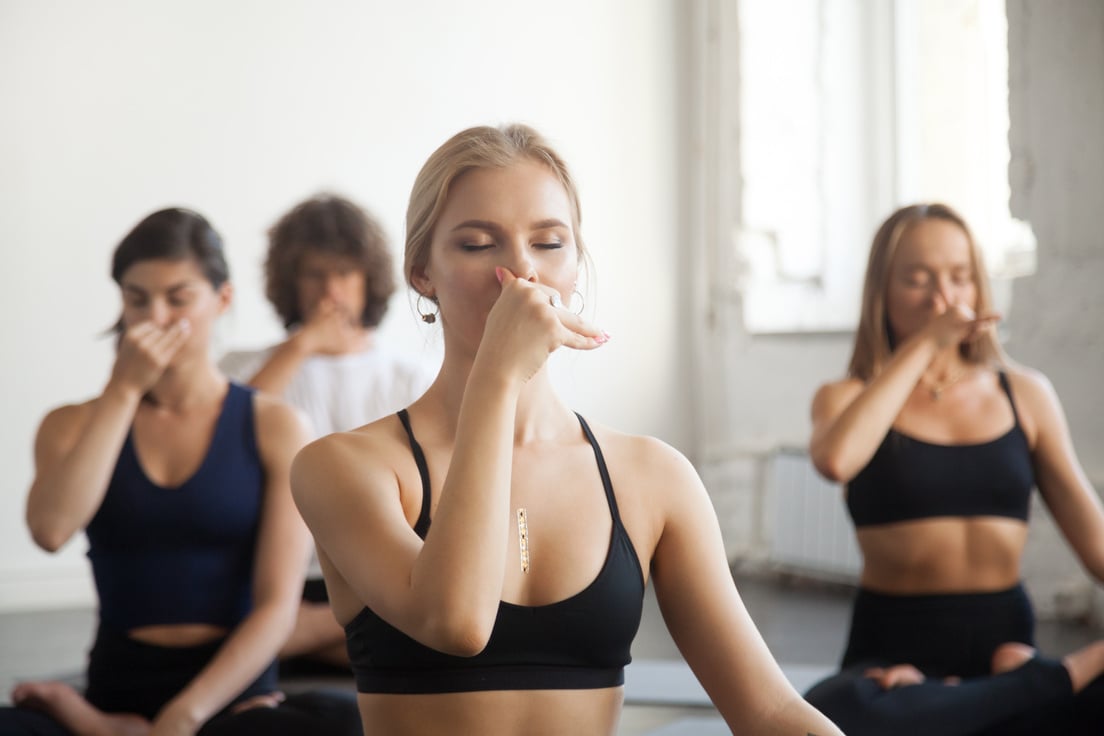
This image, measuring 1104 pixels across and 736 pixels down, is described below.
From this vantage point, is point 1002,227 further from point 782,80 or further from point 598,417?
point 598,417

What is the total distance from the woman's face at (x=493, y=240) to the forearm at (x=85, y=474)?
3.18ft

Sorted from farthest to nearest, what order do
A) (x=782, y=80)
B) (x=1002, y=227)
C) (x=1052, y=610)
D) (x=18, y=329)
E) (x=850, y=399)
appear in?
(x=782, y=80)
(x=18, y=329)
(x=1002, y=227)
(x=1052, y=610)
(x=850, y=399)

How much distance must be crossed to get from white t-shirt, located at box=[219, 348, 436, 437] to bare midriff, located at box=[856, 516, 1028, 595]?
50.0 inches

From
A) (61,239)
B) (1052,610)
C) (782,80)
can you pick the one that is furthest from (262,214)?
(1052,610)

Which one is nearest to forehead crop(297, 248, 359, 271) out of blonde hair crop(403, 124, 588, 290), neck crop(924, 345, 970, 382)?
neck crop(924, 345, 970, 382)

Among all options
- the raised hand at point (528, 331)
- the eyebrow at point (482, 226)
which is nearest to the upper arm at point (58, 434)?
the eyebrow at point (482, 226)

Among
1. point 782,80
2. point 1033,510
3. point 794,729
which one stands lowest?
point 1033,510

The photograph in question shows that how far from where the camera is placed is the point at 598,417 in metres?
5.45

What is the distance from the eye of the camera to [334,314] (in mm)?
3033

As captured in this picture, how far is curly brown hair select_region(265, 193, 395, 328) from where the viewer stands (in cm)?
304

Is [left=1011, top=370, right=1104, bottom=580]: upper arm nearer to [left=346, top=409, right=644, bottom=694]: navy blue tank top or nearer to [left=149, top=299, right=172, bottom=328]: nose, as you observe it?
[left=346, top=409, right=644, bottom=694]: navy blue tank top

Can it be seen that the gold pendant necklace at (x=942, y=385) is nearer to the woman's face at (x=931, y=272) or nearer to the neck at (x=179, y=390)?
the woman's face at (x=931, y=272)

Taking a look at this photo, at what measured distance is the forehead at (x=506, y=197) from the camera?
1.16 m

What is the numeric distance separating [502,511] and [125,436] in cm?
119
